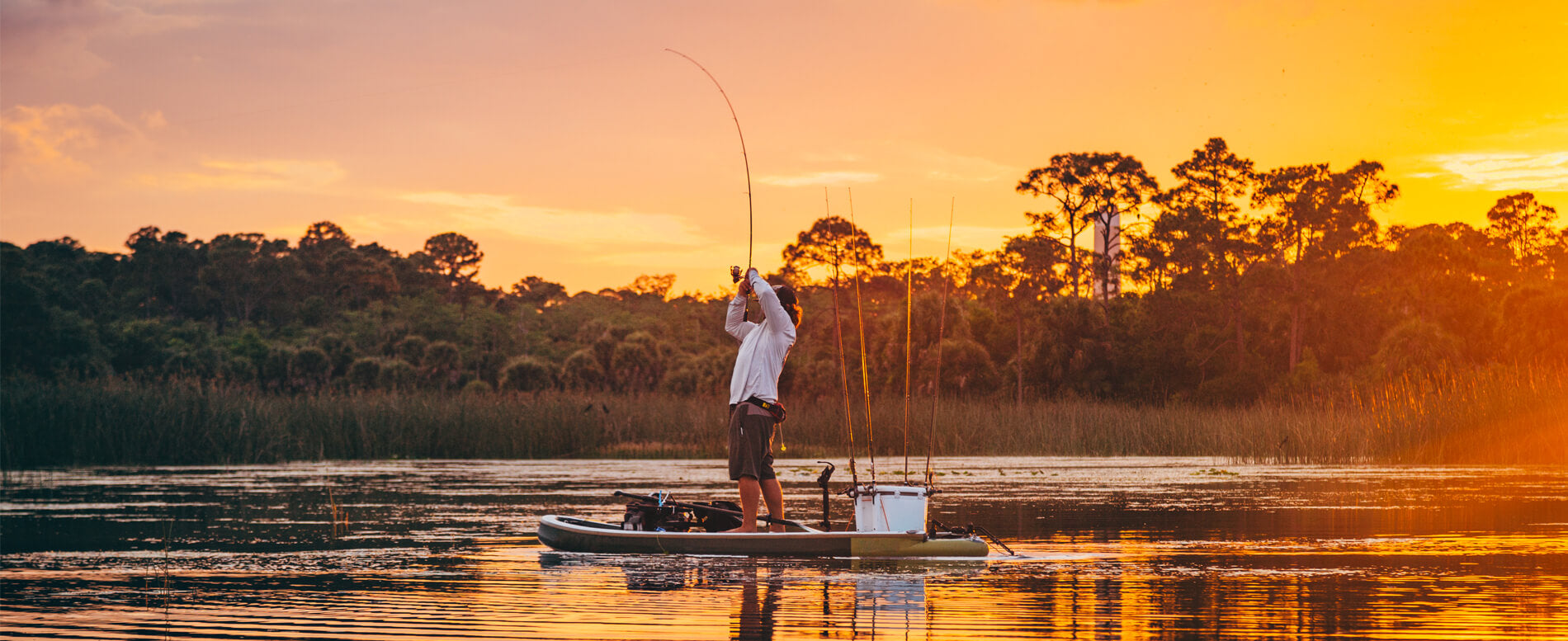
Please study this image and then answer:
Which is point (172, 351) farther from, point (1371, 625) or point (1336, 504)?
point (1371, 625)

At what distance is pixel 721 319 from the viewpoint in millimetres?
57656

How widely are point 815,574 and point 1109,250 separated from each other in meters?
43.4

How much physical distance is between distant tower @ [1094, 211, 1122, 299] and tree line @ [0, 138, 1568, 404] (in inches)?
4.7

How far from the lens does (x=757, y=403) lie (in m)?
9.32

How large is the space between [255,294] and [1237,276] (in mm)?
36891

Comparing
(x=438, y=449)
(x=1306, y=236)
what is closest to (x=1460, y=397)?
(x=438, y=449)

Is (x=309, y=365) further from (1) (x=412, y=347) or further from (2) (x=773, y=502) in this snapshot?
(2) (x=773, y=502)

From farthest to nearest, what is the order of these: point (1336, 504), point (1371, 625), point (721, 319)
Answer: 1. point (721, 319)
2. point (1336, 504)
3. point (1371, 625)

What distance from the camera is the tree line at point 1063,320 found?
4312 cm

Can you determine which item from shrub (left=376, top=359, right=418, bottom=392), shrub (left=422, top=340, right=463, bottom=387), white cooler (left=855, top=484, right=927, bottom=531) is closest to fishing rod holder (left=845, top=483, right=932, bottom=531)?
white cooler (left=855, top=484, right=927, bottom=531)

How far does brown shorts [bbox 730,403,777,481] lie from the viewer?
9273mm

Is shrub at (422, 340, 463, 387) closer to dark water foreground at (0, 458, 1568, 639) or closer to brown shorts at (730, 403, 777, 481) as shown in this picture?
dark water foreground at (0, 458, 1568, 639)

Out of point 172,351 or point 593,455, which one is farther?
point 172,351

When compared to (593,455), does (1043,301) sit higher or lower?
higher
